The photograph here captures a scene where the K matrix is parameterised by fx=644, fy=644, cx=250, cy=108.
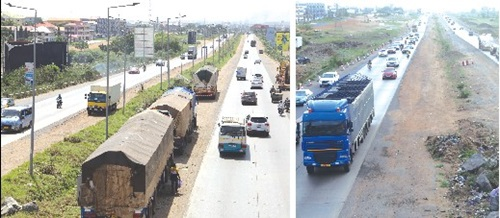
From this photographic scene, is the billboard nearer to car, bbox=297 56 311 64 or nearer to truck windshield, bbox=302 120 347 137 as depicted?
truck windshield, bbox=302 120 347 137

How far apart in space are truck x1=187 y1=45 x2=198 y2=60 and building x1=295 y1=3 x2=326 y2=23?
1561cm

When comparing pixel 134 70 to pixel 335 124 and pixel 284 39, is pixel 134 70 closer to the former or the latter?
pixel 284 39

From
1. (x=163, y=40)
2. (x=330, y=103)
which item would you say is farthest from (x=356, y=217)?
(x=163, y=40)

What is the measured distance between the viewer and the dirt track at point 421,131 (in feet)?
17.1

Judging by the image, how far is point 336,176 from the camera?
6031mm

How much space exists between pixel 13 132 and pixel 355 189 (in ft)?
11.6

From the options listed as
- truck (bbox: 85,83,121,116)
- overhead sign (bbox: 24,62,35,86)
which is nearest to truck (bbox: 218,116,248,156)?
overhead sign (bbox: 24,62,35,86)

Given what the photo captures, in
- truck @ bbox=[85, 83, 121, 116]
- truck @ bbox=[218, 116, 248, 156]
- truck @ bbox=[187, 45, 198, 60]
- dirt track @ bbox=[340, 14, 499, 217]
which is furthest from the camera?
truck @ bbox=[187, 45, 198, 60]

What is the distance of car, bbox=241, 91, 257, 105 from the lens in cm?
1220

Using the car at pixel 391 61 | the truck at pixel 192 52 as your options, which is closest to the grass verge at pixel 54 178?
the car at pixel 391 61

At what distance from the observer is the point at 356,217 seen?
513 cm

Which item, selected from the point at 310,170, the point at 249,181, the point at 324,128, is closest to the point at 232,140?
the point at 249,181

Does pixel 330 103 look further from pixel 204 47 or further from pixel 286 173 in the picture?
pixel 204 47

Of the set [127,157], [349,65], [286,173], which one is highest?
[349,65]
